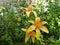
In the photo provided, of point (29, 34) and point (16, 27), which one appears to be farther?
point (16, 27)

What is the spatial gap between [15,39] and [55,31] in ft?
2.88

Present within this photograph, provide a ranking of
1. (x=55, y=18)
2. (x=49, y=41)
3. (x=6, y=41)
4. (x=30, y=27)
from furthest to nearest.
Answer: (x=55, y=18), (x=49, y=41), (x=6, y=41), (x=30, y=27)

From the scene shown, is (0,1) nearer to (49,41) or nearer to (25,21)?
(25,21)

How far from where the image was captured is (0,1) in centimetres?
329

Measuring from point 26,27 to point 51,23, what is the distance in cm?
72

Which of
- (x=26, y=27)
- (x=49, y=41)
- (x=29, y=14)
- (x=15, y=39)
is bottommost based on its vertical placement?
(x=49, y=41)

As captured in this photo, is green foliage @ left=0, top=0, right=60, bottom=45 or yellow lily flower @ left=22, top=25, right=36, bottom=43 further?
green foliage @ left=0, top=0, right=60, bottom=45

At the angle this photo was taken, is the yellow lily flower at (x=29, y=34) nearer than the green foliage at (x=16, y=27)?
Yes

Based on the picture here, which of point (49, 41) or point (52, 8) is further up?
point (52, 8)

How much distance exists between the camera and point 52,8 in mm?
3199

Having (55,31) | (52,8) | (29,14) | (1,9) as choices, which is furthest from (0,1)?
(55,31)

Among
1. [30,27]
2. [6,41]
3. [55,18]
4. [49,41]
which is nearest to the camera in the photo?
[30,27]

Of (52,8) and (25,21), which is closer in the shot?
(25,21)

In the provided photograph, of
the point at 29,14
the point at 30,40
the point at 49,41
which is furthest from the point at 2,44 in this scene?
the point at 49,41
